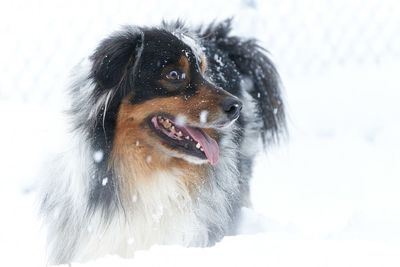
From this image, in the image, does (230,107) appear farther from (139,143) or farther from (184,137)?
(139,143)

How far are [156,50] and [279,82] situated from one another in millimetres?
1445

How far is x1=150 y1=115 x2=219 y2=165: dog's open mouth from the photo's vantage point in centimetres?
311

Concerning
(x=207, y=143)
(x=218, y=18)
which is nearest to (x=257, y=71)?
(x=207, y=143)

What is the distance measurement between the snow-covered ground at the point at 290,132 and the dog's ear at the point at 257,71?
0.47 meters

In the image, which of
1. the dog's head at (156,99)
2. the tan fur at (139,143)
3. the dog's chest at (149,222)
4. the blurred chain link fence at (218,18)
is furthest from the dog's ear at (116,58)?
the blurred chain link fence at (218,18)

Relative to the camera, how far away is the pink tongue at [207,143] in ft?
10.3

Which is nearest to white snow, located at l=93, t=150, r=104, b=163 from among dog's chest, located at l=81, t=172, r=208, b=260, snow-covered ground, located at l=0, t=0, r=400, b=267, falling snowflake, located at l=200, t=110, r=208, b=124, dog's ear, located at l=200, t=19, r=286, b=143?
dog's chest, located at l=81, t=172, r=208, b=260

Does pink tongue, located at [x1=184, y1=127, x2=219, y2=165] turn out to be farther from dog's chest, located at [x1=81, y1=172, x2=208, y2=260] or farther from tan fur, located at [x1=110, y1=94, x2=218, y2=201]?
dog's chest, located at [x1=81, y1=172, x2=208, y2=260]

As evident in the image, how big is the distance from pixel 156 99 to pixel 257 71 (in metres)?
1.24

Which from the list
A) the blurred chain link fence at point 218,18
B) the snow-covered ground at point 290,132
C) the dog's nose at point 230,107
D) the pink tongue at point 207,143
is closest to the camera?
the snow-covered ground at point 290,132

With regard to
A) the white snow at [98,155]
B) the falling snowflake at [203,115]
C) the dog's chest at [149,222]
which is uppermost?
the falling snowflake at [203,115]

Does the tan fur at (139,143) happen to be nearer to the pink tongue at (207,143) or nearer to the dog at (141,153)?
the dog at (141,153)

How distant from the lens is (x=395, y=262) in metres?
2.10

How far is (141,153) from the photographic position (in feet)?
10.3
